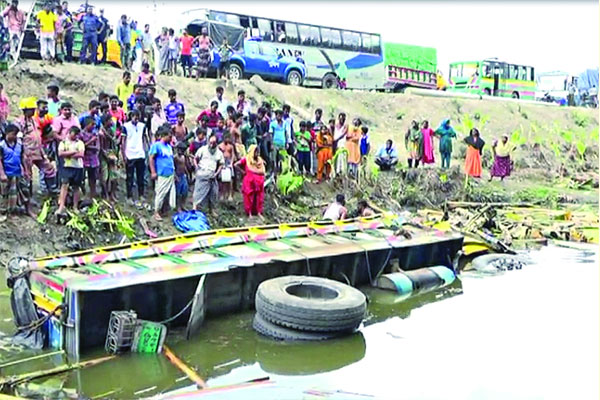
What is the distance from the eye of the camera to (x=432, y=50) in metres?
36.0

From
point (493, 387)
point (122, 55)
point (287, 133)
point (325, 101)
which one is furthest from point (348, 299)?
point (325, 101)

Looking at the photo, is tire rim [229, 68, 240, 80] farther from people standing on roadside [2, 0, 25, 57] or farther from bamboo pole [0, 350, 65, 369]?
bamboo pole [0, 350, 65, 369]

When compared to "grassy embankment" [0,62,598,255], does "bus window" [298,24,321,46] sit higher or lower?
higher

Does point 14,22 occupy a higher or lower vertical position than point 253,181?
higher

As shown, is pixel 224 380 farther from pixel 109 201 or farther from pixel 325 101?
pixel 325 101

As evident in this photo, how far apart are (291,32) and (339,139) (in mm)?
12114

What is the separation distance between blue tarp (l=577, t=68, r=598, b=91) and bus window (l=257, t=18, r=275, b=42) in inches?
1096

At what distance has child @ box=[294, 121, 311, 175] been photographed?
52.5ft

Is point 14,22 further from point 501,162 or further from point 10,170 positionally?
point 501,162

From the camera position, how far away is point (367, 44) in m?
31.1

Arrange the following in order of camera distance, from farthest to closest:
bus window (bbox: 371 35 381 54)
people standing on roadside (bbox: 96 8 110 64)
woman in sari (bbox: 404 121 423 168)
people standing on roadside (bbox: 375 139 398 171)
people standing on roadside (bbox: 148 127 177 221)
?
bus window (bbox: 371 35 381 54) → woman in sari (bbox: 404 121 423 168) → people standing on roadside (bbox: 375 139 398 171) → people standing on roadside (bbox: 96 8 110 64) → people standing on roadside (bbox: 148 127 177 221)

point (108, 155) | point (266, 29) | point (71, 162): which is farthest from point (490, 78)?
point (71, 162)

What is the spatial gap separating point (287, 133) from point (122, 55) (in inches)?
285

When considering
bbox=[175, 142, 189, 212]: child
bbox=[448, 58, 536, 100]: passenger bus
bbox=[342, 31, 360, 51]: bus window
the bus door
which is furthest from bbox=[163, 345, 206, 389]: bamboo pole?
the bus door
